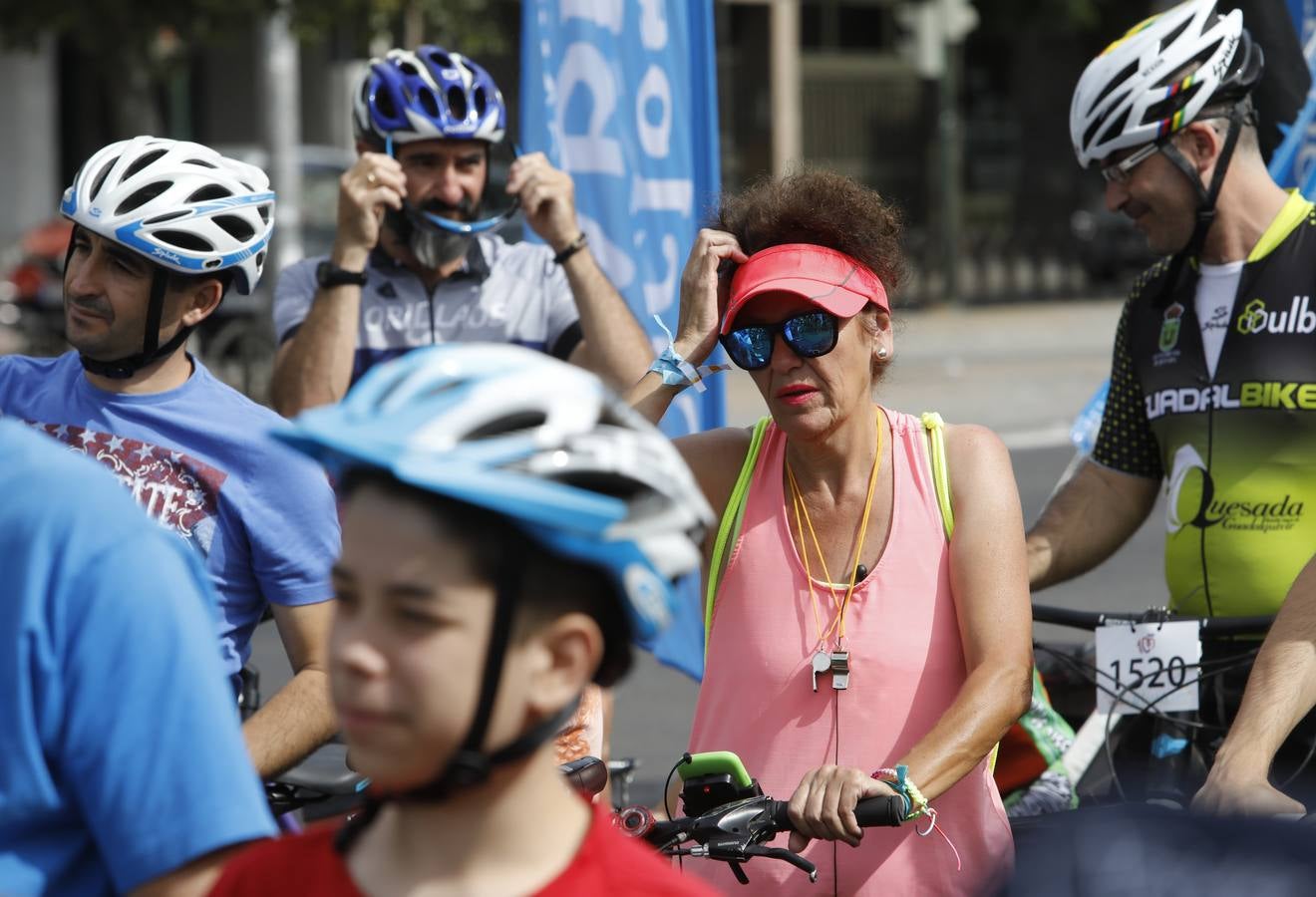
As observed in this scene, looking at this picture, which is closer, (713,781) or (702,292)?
(713,781)

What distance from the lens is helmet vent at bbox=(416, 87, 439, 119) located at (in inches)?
213

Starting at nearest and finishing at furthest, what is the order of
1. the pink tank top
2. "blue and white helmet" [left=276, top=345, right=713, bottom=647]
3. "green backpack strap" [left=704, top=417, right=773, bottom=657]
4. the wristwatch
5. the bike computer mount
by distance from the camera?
"blue and white helmet" [left=276, top=345, right=713, bottom=647]
the bike computer mount
the pink tank top
"green backpack strap" [left=704, top=417, right=773, bottom=657]
the wristwatch

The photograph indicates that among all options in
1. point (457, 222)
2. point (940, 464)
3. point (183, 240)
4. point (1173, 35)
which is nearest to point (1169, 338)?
point (1173, 35)

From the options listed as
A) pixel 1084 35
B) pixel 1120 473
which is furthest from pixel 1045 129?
pixel 1120 473

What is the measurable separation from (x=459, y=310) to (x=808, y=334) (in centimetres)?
198

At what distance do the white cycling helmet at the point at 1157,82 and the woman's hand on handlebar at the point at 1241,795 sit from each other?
5.19ft

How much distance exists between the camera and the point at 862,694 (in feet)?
11.8

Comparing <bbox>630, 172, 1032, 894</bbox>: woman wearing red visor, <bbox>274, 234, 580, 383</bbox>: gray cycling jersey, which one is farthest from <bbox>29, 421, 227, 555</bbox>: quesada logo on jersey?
<bbox>274, 234, 580, 383</bbox>: gray cycling jersey

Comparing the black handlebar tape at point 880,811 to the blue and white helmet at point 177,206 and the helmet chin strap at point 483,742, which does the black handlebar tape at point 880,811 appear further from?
the blue and white helmet at point 177,206

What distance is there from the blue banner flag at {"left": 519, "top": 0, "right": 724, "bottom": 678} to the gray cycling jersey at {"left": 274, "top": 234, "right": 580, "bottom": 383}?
89 cm

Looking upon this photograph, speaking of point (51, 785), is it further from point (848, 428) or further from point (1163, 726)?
point (1163, 726)

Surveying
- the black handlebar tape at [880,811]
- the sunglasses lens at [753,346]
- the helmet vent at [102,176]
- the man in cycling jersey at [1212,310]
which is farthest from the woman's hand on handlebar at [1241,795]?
the helmet vent at [102,176]

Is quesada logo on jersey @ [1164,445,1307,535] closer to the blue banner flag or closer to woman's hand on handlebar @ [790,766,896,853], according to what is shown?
woman's hand on handlebar @ [790,766,896,853]

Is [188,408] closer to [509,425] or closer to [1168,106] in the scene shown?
[509,425]
